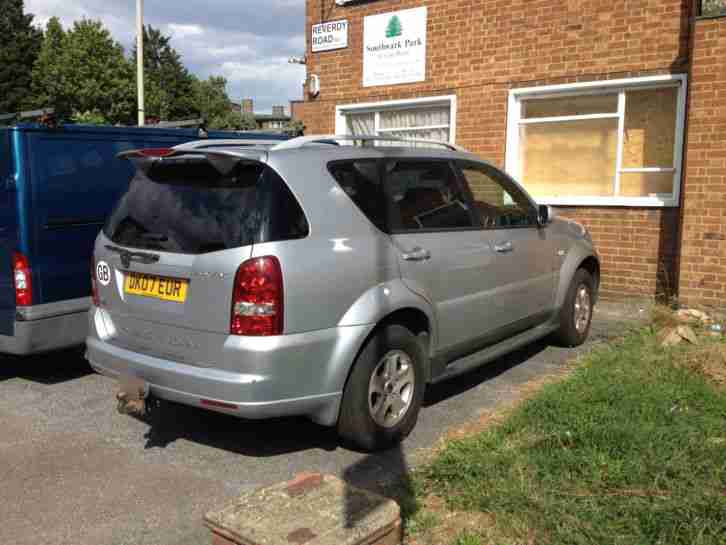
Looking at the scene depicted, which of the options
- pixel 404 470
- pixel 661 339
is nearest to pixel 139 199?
pixel 404 470

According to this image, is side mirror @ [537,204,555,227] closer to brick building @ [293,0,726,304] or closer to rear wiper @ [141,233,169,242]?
brick building @ [293,0,726,304]

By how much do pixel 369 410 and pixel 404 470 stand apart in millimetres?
388

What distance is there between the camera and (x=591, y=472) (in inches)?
146

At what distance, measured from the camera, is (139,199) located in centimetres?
442

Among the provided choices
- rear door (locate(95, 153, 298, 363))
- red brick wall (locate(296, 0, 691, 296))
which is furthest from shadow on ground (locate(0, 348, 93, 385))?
red brick wall (locate(296, 0, 691, 296))

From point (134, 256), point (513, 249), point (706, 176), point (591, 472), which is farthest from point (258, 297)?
point (706, 176)

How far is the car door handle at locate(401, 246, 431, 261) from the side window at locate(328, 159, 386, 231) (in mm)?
222

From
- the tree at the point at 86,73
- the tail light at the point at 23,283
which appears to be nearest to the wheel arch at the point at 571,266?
the tail light at the point at 23,283

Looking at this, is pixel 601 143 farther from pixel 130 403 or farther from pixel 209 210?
pixel 130 403

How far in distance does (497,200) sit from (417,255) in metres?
1.43

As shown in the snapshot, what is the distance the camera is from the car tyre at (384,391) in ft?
13.4

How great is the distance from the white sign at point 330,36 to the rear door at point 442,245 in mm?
7164

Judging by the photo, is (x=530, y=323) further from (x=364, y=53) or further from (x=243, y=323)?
(x=364, y=53)

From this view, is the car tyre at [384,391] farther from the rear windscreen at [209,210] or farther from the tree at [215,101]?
the tree at [215,101]
